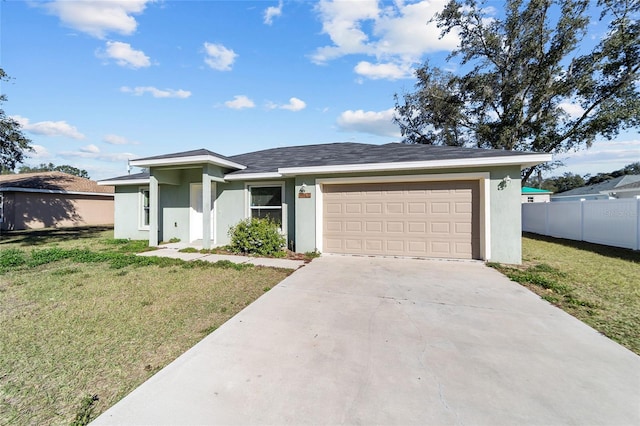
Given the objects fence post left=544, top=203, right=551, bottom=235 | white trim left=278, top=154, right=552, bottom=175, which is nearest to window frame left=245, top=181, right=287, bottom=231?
white trim left=278, top=154, right=552, bottom=175

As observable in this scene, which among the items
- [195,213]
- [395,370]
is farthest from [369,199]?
[195,213]

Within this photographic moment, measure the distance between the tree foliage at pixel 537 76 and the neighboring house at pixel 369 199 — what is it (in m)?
12.1

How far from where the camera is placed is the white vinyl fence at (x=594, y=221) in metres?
8.77

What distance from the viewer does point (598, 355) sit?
9.51 feet

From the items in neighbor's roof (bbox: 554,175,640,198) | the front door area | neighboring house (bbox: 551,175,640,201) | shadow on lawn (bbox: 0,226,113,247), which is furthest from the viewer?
neighbor's roof (bbox: 554,175,640,198)

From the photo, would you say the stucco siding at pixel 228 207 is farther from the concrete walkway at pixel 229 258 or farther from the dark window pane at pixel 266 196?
the concrete walkway at pixel 229 258

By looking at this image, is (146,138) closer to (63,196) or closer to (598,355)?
(63,196)

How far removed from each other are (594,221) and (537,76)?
10258 millimetres

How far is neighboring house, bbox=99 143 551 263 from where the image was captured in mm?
7125

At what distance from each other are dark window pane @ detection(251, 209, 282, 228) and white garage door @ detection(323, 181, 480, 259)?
174 cm

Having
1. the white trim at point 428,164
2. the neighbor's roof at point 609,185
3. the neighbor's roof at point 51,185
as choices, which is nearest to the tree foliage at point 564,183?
the neighbor's roof at point 609,185

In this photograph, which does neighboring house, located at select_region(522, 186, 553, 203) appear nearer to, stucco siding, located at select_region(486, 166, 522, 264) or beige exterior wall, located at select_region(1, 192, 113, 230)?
stucco siding, located at select_region(486, 166, 522, 264)

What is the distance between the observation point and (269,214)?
9.51m

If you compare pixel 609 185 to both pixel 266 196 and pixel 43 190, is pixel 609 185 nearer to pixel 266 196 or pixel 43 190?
pixel 266 196
